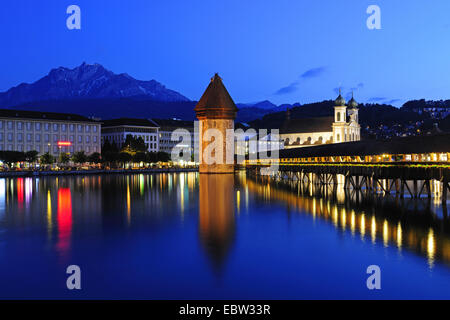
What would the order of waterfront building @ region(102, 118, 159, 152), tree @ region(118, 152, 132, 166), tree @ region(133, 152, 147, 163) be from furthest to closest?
waterfront building @ region(102, 118, 159, 152), tree @ region(133, 152, 147, 163), tree @ region(118, 152, 132, 166)

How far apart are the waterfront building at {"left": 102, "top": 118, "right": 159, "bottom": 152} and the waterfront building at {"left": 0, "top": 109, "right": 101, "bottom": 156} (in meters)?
11.4

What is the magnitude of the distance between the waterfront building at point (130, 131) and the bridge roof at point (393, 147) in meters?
73.7

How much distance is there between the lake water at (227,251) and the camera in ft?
39.6

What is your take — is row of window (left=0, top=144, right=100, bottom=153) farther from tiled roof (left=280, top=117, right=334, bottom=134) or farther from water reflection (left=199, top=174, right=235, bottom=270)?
water reflection (left=199, top=174, right=235, bottom=270)

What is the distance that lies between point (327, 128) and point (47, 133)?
61.8 metres

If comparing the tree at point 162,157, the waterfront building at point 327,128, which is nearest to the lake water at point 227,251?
the tree at point 162,157

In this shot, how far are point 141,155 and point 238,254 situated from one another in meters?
94.7

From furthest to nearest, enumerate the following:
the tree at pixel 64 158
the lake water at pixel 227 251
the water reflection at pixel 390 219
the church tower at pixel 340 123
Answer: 1. the church tower at pixel 340 123
2. the tree at pixel 64 158
3. the water reflection at pixel 390 219
4. the lake water at pixel 227 251

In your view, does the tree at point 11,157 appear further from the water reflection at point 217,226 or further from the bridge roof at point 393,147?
the water reflection at point 217,226

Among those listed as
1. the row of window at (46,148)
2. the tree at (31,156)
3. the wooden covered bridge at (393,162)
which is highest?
the row of window at (46,148)

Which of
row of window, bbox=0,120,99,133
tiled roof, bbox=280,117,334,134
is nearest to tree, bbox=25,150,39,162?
row of window, bbox=0,120,99,133

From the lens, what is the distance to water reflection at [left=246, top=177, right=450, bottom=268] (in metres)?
17.0

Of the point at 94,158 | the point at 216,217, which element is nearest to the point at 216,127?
the point at 94,158
